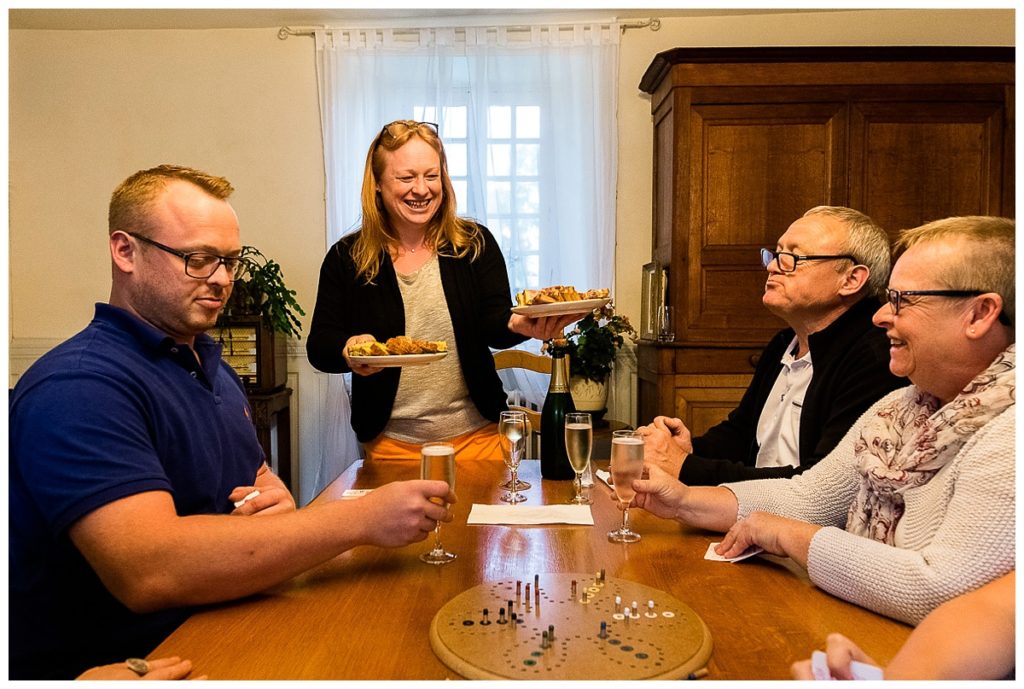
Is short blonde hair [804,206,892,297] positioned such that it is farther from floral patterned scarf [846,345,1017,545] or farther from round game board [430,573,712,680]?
round game board [430,573,712,680]

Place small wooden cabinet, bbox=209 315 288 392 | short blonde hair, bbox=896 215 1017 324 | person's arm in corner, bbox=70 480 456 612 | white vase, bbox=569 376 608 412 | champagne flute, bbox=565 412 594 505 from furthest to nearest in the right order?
white vase, bbox=569 376 608 412 < small wooden cabinet, bbox=209 315 288 392 < champagne flute, bbox=565 412 594 505 < short blonde hair, bbox=896 215 1017 324 < person's arm in corner, bbox=70 480 456 612

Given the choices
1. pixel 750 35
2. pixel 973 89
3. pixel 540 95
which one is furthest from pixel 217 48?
pixel 973 89

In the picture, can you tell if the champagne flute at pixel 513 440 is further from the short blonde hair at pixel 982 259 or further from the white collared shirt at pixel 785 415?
the short blonde hair at pixel 982 259

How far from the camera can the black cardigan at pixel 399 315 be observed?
248 cm

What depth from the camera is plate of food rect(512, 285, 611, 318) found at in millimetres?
2207

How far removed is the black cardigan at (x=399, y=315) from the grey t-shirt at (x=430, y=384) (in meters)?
0.02

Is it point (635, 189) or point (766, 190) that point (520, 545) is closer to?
point (766, 190)

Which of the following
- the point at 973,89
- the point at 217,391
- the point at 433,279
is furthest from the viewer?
the point at 973,89

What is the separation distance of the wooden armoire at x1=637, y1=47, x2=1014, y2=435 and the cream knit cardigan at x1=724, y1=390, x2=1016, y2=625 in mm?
2906

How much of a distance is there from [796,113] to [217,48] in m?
3.16

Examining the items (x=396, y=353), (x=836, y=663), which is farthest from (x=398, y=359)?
(x=836, y=663)

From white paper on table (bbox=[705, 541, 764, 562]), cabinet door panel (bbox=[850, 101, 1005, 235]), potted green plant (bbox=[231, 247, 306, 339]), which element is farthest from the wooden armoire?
white paper on table (bbox=[705, 541, 764, 562])

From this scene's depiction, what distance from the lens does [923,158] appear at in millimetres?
4094

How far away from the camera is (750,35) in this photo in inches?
182
